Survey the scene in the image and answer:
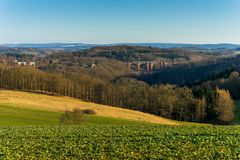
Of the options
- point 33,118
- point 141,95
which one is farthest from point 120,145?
point 141,95

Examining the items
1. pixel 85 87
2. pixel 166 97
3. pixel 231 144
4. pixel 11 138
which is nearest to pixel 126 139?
pixel 231 144

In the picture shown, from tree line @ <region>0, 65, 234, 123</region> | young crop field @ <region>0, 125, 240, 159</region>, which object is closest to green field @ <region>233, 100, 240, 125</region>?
tree line @ <region>0, 65, 234, 123</region>

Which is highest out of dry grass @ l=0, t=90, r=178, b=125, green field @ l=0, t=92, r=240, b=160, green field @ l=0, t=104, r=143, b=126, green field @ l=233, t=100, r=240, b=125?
green field @ l=0, t=92, r=240, b=160

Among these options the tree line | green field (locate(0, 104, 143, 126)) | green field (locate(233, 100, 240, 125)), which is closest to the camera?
green field (locate(0, 104, 143, 126))

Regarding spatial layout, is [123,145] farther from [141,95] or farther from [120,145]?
[141,95]

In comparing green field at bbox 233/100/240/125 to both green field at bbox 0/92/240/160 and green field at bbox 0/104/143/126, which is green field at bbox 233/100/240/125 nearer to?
green field at bbox 0/104/143/126

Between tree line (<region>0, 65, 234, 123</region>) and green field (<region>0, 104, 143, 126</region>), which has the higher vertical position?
green field (<region>0, 104, 143, 126</region>)
